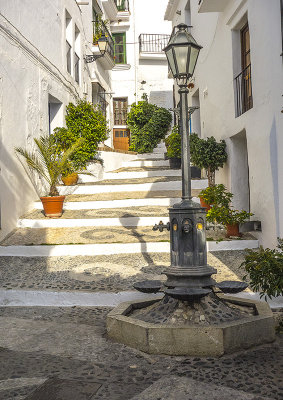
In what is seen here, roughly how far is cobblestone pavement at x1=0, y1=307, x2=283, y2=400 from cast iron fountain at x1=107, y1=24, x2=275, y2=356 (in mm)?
110

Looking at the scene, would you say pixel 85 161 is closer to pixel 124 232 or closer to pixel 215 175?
pixel 215 175

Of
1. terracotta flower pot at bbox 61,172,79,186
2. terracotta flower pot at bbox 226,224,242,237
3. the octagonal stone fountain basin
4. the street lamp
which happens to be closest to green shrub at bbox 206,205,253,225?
terracotta flower pot at bbox 226,224,242,237

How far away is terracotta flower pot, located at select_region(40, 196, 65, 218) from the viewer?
29.4 feet

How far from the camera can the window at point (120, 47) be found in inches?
879

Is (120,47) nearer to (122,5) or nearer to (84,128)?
(122,5)

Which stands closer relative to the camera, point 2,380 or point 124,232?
point 2,380

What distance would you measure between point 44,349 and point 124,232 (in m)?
4.43

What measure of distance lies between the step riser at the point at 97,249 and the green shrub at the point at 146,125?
503 inches

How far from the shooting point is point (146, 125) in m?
19.8

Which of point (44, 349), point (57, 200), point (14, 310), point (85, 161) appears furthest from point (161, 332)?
point (85, 161)

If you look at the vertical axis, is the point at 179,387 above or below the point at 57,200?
below

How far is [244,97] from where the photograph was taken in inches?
344

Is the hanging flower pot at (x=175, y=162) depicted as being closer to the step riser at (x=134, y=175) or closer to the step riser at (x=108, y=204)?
the step riser at (x=134, y=175)

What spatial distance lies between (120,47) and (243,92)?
15.3m
